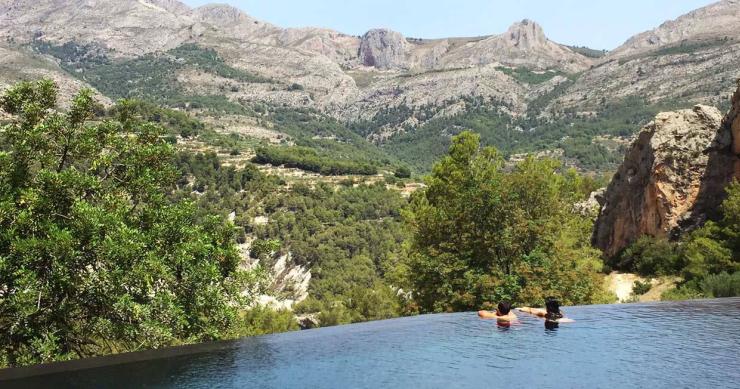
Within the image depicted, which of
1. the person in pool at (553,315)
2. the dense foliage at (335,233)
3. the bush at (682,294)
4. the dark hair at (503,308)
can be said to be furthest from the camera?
the dense foliage at (335,233)

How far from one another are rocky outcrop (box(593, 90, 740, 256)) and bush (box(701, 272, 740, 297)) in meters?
19.2

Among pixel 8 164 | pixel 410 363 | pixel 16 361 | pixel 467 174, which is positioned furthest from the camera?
pixel 467 174

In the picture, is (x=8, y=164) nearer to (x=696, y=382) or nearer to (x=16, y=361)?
(x=16, y=361)

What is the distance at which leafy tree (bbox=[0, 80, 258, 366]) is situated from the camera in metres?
18.1

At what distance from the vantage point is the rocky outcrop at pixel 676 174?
54562mm

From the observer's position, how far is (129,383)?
14.0m

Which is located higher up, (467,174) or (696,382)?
(467,174)

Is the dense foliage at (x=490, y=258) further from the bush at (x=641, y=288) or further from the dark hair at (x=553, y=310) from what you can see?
the dark hair at (x=553, y=310)

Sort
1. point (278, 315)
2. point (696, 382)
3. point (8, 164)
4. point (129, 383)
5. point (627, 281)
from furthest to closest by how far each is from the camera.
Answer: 1. point (278, 315)
2. point (627, 281)
3. point (8, 164)
4. point (129, 383)
5. point (696, 382)

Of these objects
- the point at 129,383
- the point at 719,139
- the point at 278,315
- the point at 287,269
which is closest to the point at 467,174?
the point at 719,139

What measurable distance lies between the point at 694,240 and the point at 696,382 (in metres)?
42.1

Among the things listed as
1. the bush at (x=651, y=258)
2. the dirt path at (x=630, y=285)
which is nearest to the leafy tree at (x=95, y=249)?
the dirt path at (x=630, y=285)

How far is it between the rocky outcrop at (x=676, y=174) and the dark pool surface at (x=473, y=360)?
1468 inches

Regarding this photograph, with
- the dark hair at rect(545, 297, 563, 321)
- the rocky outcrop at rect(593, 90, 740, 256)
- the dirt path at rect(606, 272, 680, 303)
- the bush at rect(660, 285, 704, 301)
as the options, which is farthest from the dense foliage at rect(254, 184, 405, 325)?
the dark hair at rect(545, 297, 563, 321)
